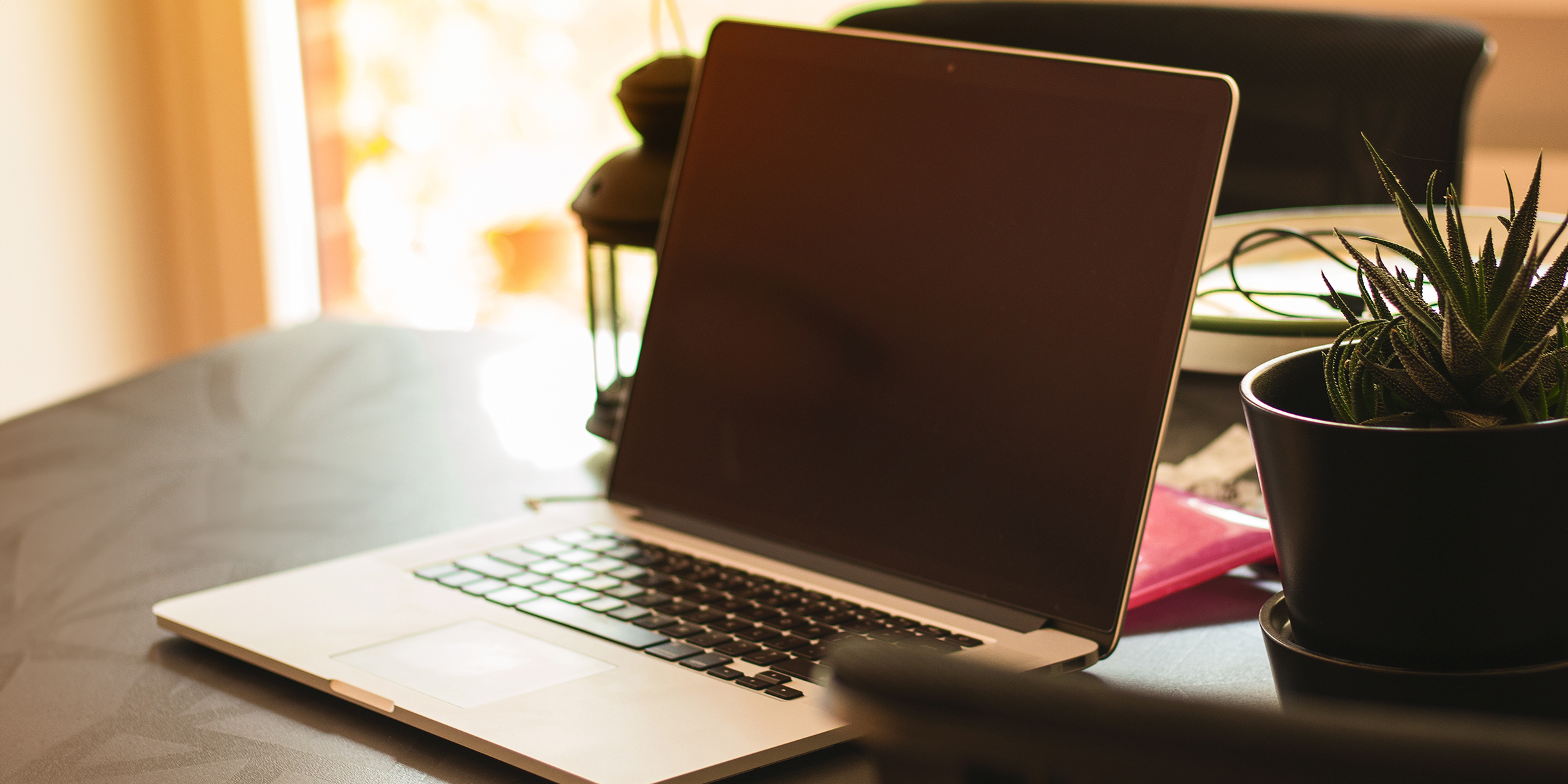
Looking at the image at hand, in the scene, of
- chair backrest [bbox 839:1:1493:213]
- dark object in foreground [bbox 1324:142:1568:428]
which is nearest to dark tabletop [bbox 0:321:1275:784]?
dark object in foreground [bbox 1324:142:1568:428]

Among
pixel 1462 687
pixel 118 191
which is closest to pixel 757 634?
pixel 1462 687

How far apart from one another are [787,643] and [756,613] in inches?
1.5

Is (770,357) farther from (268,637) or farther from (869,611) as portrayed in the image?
(268,637)

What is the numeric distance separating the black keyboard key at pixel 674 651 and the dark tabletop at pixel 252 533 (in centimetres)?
8

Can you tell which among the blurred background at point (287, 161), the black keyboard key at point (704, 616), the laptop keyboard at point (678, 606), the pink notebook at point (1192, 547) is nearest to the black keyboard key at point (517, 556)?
the laptop keyboard at point (678, 606)

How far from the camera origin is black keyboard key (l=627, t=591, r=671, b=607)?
562 mm

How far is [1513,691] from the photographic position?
0.38 meters

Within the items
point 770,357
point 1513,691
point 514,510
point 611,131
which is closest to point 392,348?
point 514,510

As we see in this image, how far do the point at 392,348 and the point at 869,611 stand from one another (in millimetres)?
679

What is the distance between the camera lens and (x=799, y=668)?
1.59ft

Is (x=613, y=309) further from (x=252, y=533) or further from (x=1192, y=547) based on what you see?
(x=1192, y=547)

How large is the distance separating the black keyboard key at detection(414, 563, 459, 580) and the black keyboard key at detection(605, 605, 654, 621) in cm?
10

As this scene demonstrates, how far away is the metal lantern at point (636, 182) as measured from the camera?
2.56 feet

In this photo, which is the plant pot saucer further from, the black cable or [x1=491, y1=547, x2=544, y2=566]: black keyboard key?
[x1=491, y1=547, x2=544, y2=566]: black keyboard key
